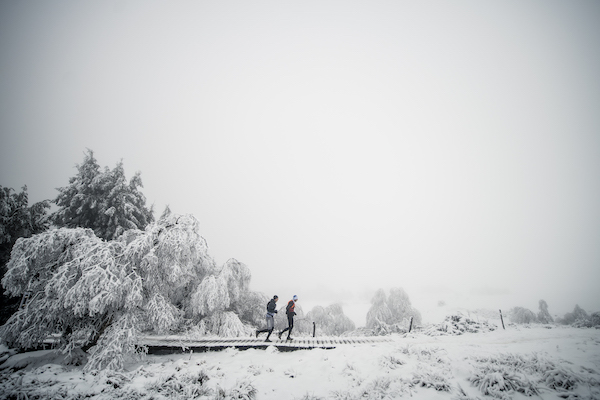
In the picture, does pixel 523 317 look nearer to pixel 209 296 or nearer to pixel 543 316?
pixel 543 316

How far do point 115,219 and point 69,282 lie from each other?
7.21 meters

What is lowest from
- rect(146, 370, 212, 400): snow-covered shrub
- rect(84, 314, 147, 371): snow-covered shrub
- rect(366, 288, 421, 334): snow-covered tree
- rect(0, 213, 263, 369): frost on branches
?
rect(366, 288, 421, 334): snow-covered tree

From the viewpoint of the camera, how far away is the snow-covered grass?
5.29 metres

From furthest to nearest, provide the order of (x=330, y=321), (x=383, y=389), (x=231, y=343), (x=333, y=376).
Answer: (x=330, y=321)
(x=231, y=343)
(x=333, y=376)
(x=383, y=389)

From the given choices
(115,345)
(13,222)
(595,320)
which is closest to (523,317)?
(595,320)

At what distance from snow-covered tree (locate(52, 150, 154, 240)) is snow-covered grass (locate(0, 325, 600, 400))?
739 cm

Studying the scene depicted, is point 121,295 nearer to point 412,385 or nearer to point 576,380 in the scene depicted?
point 412,385

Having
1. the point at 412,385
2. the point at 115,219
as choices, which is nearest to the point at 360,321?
the point at 412,385

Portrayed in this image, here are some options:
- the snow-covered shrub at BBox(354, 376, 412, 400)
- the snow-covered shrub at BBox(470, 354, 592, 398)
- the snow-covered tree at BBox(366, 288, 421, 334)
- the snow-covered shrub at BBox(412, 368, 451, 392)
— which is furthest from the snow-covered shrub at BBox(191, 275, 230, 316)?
the snow-covered tree at BBox(366, 288, 421, 334)

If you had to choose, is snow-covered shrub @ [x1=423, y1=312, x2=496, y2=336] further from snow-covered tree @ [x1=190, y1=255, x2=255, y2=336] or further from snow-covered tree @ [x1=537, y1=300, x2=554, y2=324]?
snow-covered tree @ [x1=537, y1=300, x2=554, y2=324]

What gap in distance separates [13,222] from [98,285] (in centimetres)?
1291

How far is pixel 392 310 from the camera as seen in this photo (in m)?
25.9

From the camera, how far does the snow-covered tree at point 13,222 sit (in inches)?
519

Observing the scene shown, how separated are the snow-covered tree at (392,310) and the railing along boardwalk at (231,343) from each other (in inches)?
608
